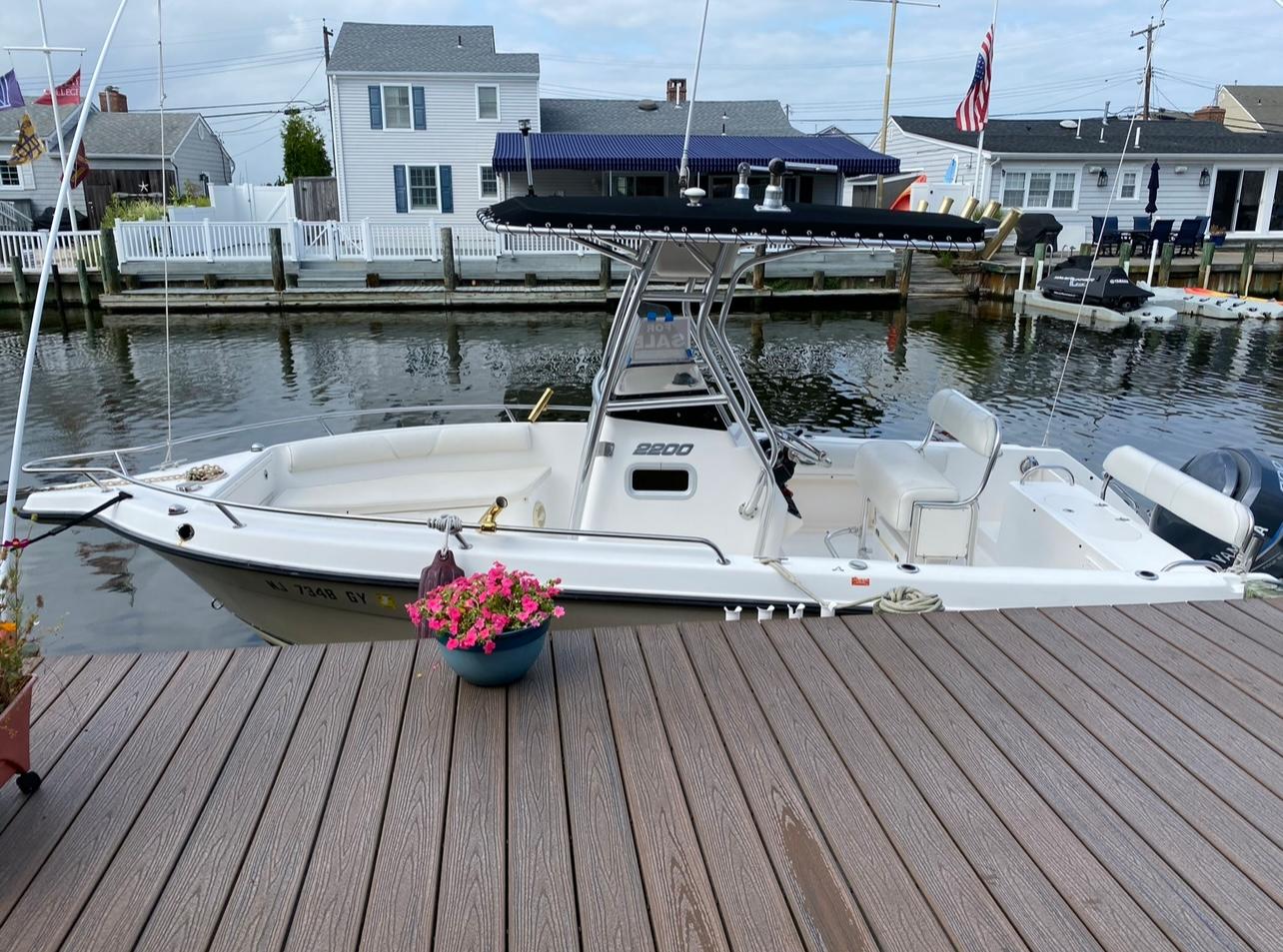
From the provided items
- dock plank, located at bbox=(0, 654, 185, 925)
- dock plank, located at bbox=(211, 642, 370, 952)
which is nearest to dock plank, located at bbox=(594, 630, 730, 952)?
dock plank, located at bbox=(211, 642, 370, 952)

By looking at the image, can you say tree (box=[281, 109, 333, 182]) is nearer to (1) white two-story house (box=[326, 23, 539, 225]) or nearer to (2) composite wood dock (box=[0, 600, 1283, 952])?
(1) white two-story house (box=[326, 23, 539, 225])

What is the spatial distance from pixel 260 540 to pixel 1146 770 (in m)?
4.42

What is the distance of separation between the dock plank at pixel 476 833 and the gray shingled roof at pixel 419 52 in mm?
26486

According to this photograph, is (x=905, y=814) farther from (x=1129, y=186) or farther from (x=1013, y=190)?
(x=1129, y=186)

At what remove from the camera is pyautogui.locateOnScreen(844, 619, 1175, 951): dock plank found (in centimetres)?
222

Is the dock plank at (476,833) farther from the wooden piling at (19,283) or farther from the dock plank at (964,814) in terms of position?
the wooden piling at (19,283)

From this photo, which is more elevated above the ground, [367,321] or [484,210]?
[484,210]

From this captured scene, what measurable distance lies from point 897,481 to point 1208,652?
222 cm

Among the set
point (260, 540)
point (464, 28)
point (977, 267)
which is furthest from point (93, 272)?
point (977, 267)

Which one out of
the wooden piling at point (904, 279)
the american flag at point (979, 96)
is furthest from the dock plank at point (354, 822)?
the wooden piling at point (904, 279)

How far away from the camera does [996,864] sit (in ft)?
7.88

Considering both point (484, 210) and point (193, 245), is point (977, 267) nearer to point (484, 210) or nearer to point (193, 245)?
point (193, 245)

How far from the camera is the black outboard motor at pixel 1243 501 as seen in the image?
550cm

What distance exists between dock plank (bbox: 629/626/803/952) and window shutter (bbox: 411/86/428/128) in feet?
85.5
